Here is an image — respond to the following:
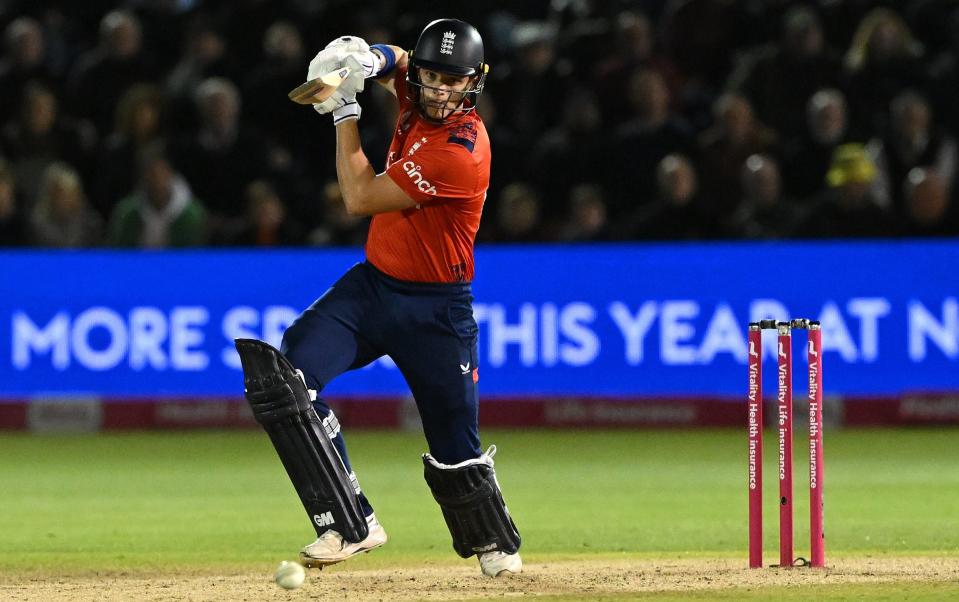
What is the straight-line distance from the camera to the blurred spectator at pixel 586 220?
14.8 metres

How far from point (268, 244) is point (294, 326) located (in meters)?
7.72

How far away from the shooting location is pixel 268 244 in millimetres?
15117

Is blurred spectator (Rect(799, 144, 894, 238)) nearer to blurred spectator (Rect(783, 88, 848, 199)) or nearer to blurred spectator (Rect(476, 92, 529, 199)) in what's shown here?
blurred spectator (Rect(783, 88, 848, 199))

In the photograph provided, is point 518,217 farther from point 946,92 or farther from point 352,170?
point 352,170

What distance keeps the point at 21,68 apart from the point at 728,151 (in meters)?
6.57

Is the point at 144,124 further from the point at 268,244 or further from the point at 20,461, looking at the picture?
the point at 20,461

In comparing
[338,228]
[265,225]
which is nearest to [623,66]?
[338,228]

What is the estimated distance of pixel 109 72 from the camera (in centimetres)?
1675

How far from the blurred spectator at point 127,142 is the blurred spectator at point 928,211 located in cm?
653

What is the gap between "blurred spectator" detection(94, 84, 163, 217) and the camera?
16.0 m

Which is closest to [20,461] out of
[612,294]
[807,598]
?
[612,294]

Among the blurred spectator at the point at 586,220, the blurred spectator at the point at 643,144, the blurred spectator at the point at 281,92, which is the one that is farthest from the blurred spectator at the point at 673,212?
the blurred spectator at the point at 281,92

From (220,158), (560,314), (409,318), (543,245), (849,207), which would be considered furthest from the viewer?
(220,158)

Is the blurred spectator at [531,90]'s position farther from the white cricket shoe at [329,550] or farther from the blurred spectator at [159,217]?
the white cricket shoe at [329,550]
